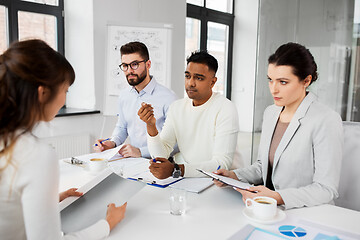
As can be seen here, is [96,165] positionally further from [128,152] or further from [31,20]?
[31,20]

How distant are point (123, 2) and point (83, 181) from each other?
115 inches

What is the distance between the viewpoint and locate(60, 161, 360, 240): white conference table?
1102mm

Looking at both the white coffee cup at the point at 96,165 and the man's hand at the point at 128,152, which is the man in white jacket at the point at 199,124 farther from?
the white coffee cup at the point at 96,165

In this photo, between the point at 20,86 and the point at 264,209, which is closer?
the point at 20,86

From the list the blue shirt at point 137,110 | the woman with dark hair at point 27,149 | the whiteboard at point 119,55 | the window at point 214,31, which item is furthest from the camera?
the window at point 214,31

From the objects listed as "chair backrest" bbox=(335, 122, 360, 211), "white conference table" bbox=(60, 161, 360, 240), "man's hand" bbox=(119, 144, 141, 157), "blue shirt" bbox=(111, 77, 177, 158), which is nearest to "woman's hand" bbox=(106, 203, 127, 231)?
"white conference table" bbox=(60, 161, 360, 240)

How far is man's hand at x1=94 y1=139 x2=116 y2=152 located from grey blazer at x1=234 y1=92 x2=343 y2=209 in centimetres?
106

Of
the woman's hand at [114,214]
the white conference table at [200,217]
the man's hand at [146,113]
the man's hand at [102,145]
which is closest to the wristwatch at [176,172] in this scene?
the white conference table at [200,217]

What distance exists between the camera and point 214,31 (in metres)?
6.33

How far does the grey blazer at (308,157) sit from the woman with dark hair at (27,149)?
89 centimetres

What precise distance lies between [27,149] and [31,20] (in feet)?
10.7

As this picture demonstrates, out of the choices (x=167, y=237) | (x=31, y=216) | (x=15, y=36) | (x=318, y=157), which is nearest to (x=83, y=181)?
(x=167, y=237)

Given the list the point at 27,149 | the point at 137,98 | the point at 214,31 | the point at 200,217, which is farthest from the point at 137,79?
the point at 214,31

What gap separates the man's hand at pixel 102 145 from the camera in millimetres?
2334
